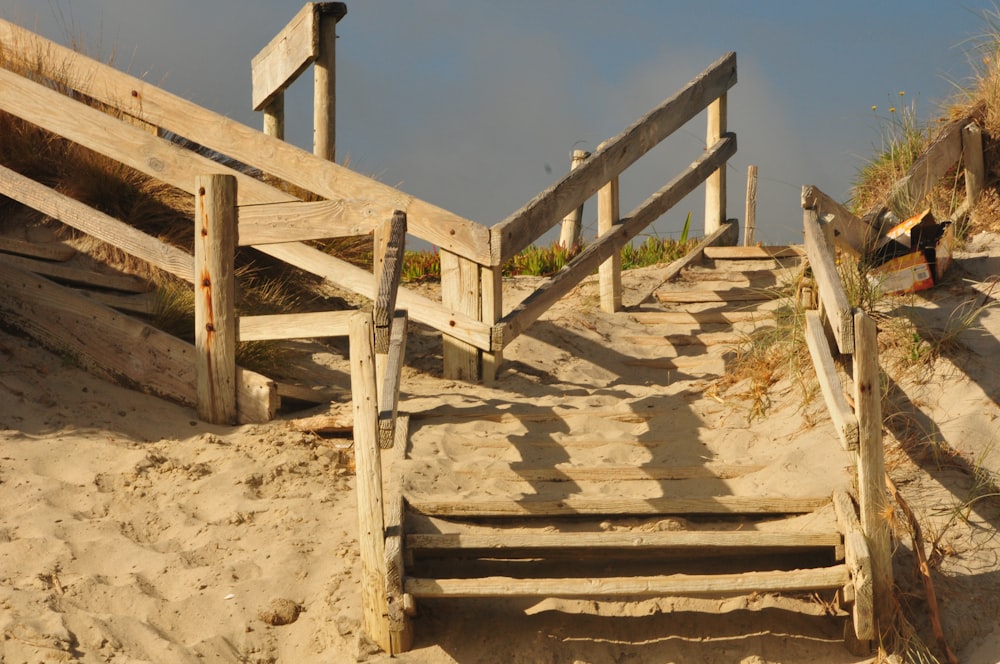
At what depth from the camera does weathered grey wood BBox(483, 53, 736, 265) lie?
6879mm

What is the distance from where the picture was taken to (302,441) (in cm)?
614

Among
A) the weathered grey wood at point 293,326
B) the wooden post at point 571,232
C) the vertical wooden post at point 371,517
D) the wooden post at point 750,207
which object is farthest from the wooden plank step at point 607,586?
the wooden post at point 750,207

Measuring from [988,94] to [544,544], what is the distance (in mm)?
5608

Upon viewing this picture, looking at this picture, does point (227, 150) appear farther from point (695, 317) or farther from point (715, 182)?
point (715, 182)

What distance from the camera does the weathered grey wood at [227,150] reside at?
6.79 metres

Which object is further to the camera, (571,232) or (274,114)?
(571,232)

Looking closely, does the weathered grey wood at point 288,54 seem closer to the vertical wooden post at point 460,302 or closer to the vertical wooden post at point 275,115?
the vertical wooden post at point 275,115

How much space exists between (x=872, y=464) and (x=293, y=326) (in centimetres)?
321

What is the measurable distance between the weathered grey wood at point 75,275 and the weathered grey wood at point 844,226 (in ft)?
13.8

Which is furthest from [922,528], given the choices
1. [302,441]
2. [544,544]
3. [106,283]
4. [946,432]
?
[106,283]

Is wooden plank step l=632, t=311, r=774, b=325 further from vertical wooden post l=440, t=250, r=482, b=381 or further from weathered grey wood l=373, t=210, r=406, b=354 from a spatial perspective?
weathered grey wood l=373, t=210, r=406, b=354

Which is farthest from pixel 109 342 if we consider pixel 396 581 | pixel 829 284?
pixel 829 284

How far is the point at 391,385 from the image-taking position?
4609mm

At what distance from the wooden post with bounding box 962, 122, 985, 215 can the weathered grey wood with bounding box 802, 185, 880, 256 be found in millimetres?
1610
